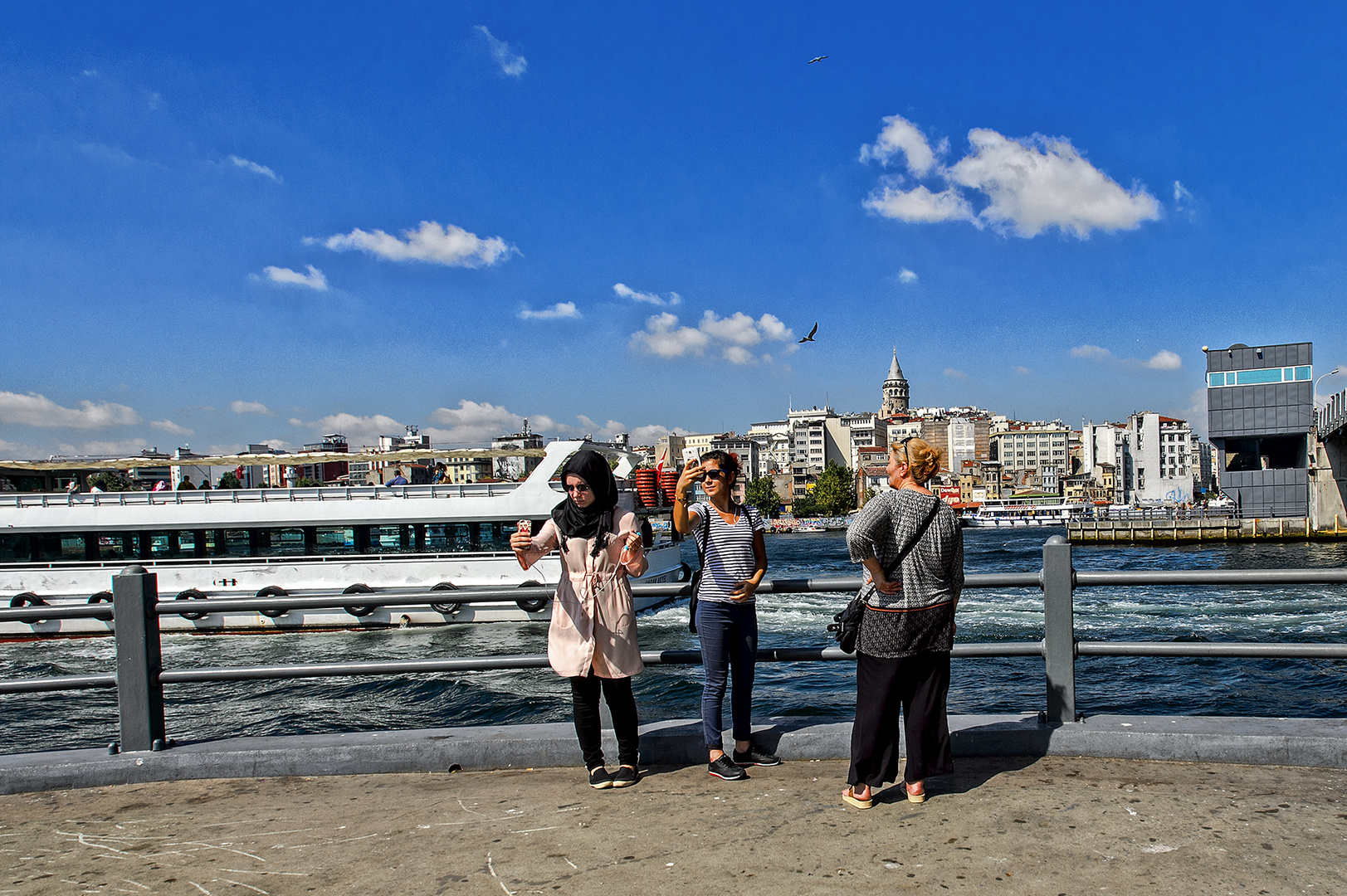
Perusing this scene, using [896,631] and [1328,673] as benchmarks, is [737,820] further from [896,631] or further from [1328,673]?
[1328,673]

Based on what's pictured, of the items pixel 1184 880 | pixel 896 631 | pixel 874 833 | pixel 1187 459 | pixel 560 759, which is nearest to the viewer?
pixel 1184 880

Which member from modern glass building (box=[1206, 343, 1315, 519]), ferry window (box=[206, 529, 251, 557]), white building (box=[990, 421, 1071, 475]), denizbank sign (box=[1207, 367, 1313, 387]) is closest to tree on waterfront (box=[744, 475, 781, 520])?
white building (box=[990, 421, 1071, 475])

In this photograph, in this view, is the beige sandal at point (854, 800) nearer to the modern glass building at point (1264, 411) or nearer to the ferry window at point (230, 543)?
the ferry window at point (230, 543)

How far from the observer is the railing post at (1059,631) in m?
4.10

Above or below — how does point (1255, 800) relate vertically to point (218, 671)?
below

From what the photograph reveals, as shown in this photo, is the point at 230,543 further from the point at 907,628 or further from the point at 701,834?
the point at 907,628

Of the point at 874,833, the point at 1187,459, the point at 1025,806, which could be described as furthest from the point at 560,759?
the point at 1187,459

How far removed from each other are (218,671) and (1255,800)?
4.48 metres

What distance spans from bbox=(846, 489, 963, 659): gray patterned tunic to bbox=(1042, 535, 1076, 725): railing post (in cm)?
77

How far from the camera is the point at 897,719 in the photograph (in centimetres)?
363

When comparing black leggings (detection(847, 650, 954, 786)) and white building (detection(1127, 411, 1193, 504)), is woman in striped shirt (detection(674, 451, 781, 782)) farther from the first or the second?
white building (detection(1127, 411, 1193, 504))

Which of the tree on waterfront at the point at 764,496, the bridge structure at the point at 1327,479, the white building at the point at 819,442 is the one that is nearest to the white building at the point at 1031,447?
the white building at the point at 819,442

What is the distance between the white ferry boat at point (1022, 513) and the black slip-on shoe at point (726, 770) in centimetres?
9689

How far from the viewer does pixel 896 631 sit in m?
3.57
